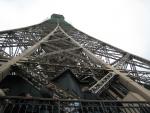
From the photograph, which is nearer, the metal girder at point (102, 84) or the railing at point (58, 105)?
the railing at point (58, 105)

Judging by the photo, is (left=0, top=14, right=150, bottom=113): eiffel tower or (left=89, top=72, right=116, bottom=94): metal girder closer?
(left=0, top=14, right=150, bottom=113): eiffel tower

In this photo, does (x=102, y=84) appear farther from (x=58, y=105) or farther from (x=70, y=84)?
(x=58, y=105)

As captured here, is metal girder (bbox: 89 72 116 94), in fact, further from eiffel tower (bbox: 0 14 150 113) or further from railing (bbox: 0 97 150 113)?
railing (bbox: 0 97 150 113)

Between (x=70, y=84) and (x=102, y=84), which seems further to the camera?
(x=70, y=84)

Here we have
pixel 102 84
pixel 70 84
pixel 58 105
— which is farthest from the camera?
pixel 70 84

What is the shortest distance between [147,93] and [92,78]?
8.90 feet

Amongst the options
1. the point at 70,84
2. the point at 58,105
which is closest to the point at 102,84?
the point at 70,84

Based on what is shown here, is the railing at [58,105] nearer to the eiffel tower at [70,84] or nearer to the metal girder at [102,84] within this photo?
the eiffel tower at [70,84]

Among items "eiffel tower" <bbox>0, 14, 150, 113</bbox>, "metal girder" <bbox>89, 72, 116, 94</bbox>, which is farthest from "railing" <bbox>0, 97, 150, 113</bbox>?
"metal girder" <bbox>89, 72, 116, 94</bbox>

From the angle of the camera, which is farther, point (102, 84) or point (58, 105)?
point (102, 84)

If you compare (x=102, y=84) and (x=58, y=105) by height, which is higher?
(x=58, y=105)

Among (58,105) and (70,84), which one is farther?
(70,84)

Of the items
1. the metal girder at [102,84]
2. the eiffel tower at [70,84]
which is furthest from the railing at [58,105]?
the metal girder at [102,84]

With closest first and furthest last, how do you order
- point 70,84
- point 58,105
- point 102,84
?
point 58,105 → point 102,84 → point 70,84
